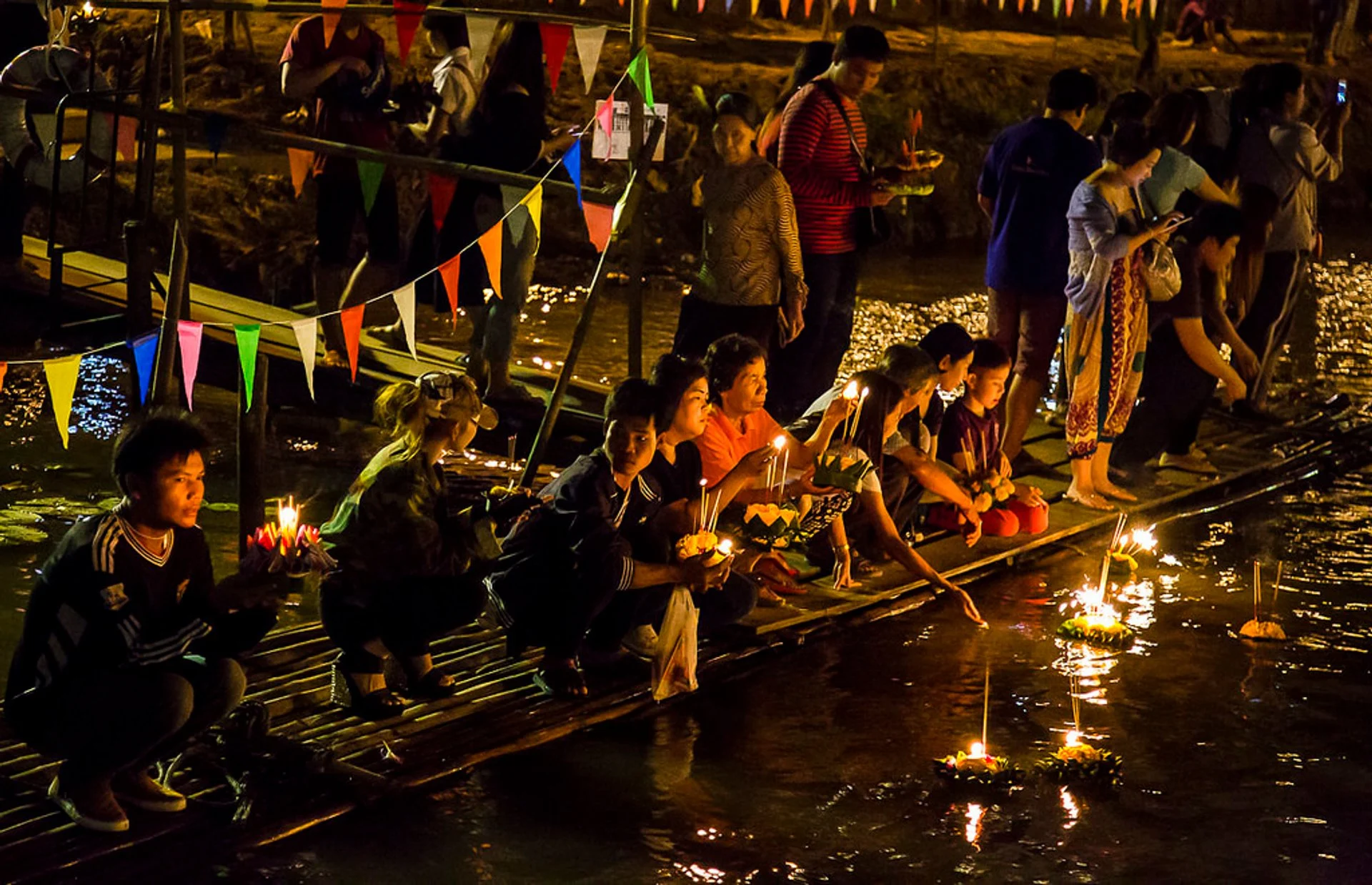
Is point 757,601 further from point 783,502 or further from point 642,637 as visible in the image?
point 642,637

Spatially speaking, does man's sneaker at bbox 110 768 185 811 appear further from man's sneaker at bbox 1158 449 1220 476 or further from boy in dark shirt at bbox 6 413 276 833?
man's sneaker at bbox 1158 449 1220 476

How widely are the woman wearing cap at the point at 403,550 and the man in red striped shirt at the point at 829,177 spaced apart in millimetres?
3109

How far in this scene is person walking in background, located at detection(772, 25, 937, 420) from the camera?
8.74m

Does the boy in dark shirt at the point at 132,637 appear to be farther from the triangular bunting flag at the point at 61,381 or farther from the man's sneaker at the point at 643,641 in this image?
the man's sneaker at the point at 643,641

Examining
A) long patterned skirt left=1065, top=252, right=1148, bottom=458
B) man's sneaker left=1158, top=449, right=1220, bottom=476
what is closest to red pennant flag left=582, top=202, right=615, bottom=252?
long patterned skirt left=1065, top=252, right=1148, bottom=458

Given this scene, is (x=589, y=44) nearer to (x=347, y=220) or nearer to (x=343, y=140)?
(x=343, y=140)

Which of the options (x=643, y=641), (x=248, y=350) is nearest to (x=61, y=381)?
(x=248, y=350)

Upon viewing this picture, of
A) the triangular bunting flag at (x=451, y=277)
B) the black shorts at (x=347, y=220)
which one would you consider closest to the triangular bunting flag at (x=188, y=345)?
the triangular bunting flag at (x=451, y=277)

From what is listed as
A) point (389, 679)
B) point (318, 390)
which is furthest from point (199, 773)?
point (318, 390)

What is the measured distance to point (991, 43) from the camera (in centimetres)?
2983

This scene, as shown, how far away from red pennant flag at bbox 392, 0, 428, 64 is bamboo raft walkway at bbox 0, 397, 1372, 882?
2289 mm

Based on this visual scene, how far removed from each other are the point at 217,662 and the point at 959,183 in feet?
60.5

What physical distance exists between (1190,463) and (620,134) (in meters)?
6.24

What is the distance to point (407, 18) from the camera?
24.8 ft
